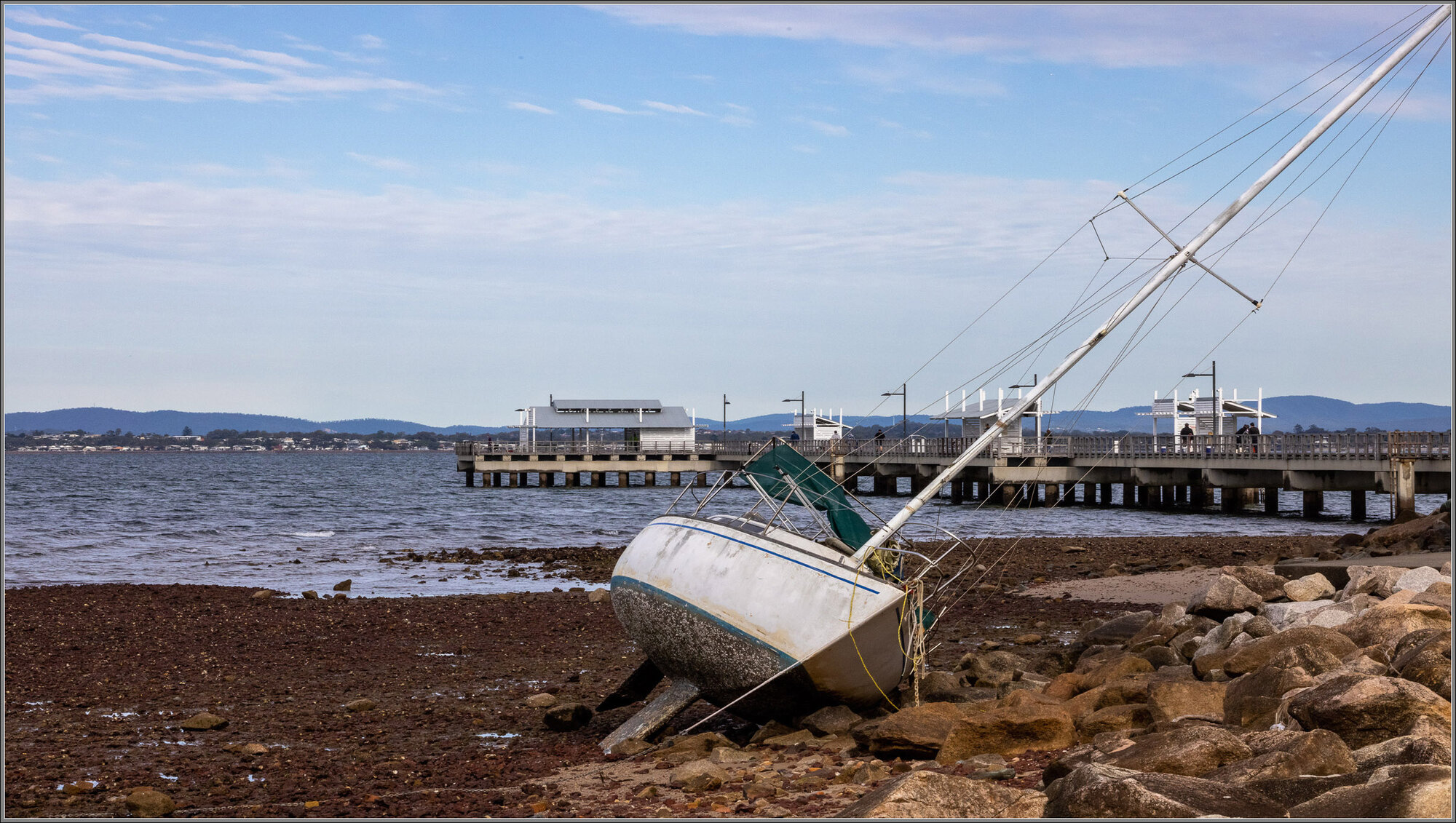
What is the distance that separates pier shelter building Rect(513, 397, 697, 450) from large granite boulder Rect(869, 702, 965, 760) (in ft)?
230

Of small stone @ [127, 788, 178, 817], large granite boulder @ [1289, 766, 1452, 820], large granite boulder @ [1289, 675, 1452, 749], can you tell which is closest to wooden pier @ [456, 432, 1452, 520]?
large granite boulder @ [1289, 675, 1452, 749]

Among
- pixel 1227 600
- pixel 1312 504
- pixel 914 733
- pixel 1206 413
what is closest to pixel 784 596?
pixel 914 733

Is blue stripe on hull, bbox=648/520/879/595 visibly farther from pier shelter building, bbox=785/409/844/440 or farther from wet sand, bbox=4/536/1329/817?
pier shelter building, bbox=785/409/844/440

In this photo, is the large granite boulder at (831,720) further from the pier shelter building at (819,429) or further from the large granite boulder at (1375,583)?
the pier shelter building at (819,429)

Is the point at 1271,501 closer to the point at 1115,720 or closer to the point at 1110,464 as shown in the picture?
the point at 1110,464

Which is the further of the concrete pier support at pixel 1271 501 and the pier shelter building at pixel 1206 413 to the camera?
the pier shelter building at pixel 1206 413

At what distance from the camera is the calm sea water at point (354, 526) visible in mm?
27297

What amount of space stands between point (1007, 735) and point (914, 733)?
69 centimetres

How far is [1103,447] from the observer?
177 ft

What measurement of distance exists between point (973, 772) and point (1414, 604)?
4.61m

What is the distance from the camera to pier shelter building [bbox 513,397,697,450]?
261ft

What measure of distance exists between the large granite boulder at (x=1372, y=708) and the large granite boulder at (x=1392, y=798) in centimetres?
130

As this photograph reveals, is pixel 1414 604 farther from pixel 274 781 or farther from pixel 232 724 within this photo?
pixel 232 724

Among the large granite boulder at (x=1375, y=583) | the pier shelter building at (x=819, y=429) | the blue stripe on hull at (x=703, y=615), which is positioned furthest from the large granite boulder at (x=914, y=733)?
the pier shelter building at (x=819, y=429)
